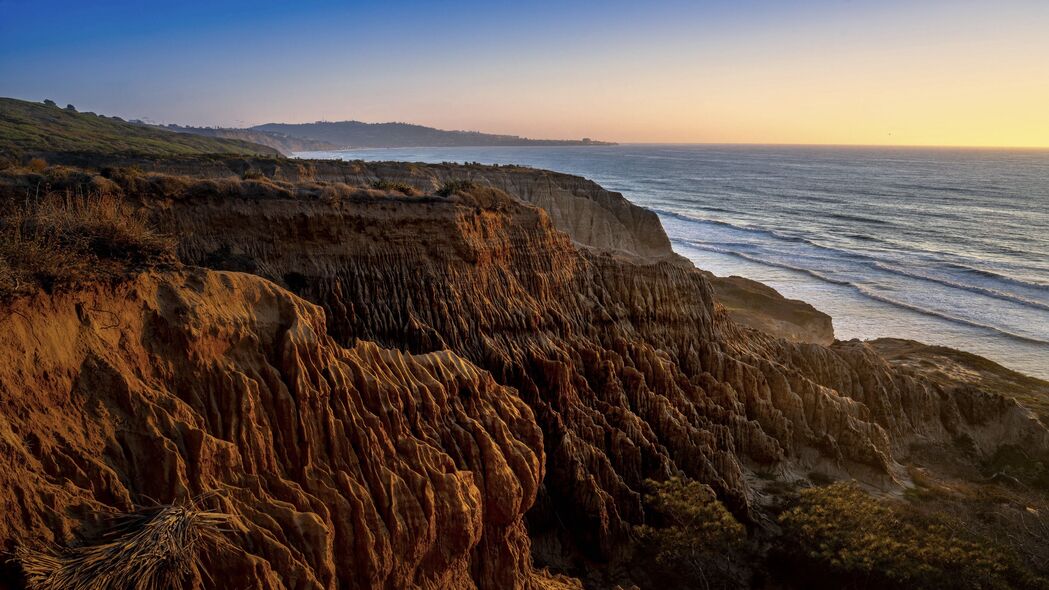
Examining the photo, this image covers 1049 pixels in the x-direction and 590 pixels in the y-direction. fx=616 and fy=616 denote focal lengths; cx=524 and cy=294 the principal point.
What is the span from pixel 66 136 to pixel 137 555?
99897mm

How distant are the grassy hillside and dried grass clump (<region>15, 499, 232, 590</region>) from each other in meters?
57.4

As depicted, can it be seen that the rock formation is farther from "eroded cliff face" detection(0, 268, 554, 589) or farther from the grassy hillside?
the grassy hillside

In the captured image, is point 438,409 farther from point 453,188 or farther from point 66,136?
point 66,136

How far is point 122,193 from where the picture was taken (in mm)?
17734

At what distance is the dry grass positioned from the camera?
9148mm

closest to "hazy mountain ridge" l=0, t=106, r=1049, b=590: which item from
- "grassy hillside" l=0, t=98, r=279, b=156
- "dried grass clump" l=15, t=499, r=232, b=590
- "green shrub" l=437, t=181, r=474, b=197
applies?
"dried grass clump" l=15, t=499, r=232, b=590

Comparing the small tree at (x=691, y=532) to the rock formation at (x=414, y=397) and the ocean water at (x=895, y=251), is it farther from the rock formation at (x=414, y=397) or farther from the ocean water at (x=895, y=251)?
the ocean water at (x=895, y=251)

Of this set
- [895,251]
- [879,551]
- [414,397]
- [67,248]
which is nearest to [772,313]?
[879,551]

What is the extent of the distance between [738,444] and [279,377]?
16631 millimetres

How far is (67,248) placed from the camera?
10.0 metres

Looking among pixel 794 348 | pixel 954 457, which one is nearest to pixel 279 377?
pixel 794 348

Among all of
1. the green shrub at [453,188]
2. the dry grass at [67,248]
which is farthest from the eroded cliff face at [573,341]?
the dry grass at [67,248]

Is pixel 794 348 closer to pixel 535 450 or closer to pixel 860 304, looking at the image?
pixel 535 450

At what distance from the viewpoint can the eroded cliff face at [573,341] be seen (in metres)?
18.0
